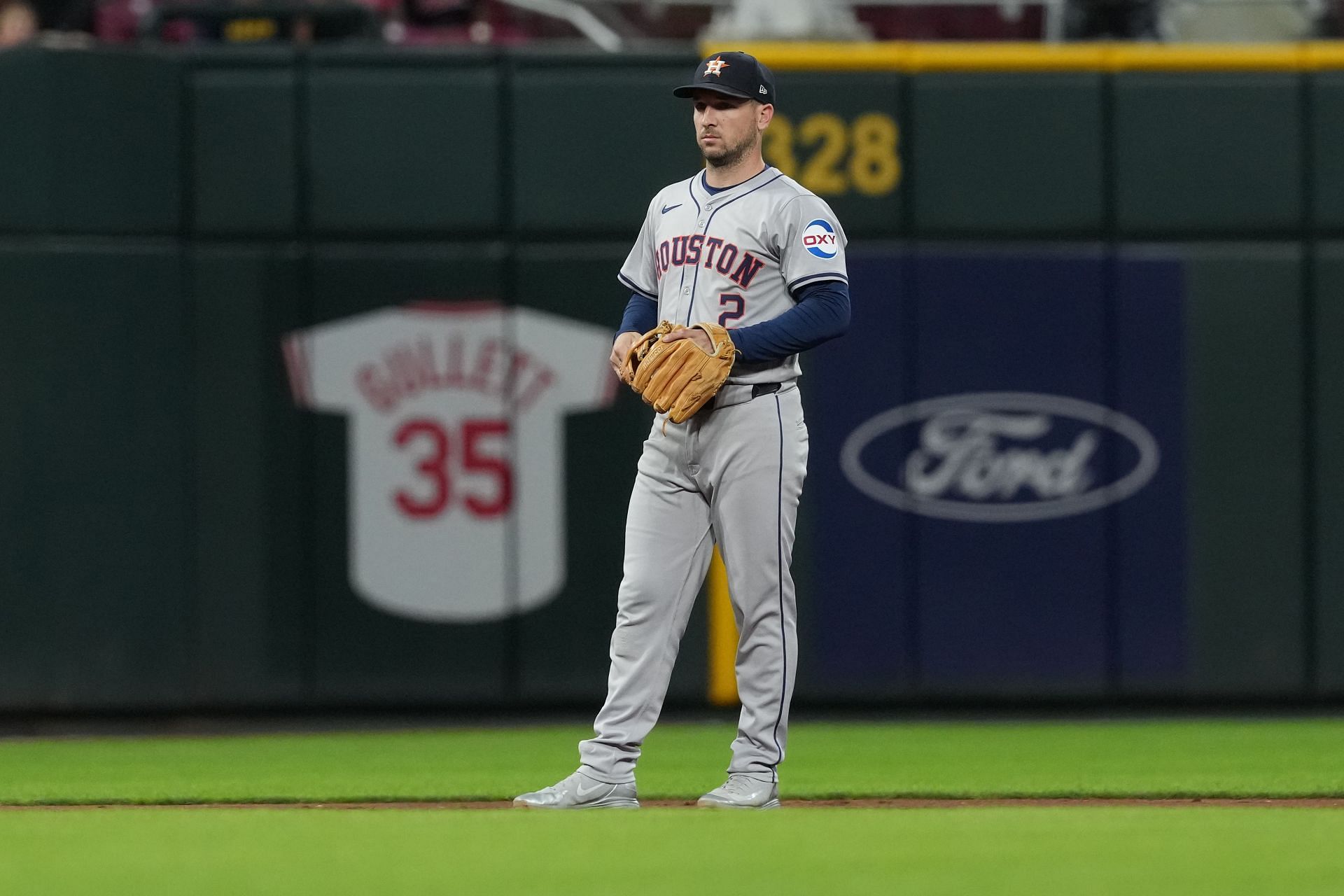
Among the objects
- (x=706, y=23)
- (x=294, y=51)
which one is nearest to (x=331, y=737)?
(x=294, y=51)

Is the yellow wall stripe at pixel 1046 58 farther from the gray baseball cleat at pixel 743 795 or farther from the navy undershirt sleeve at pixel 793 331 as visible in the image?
the gray baseball cleat at pixel 743 795

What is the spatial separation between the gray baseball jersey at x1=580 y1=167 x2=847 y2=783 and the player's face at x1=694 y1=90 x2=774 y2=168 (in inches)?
3.8

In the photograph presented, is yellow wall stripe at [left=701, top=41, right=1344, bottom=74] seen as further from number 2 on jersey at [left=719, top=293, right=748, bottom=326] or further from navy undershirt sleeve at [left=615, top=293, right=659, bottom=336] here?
number 2 on jersey at [left=719, top=293, right=748, bottom=326]

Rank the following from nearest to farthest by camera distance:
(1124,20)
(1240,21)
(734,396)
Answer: (734,396), (1240,21), (1124,20)

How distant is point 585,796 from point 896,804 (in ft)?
2.86

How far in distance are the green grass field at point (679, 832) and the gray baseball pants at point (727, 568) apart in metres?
0.19

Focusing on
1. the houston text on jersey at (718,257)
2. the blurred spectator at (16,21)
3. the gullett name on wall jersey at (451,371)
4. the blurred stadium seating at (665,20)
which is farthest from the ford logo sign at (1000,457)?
the blurred spectator at (16,21)

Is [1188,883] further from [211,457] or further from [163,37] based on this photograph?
[163,37]

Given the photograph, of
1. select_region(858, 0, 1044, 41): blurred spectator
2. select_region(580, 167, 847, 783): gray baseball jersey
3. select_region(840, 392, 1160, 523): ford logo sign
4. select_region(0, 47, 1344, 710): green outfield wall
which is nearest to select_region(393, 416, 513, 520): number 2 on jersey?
select_region(0, 47, 1344, 710): green outfield wall

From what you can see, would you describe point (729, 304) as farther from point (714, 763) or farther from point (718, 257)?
point (714, 763)

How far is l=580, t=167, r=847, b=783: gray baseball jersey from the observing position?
398 cm

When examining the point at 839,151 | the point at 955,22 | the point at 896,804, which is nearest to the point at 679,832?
the point at 896,804

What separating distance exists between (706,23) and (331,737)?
11.8 feet

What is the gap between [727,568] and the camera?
3975 millimetres
